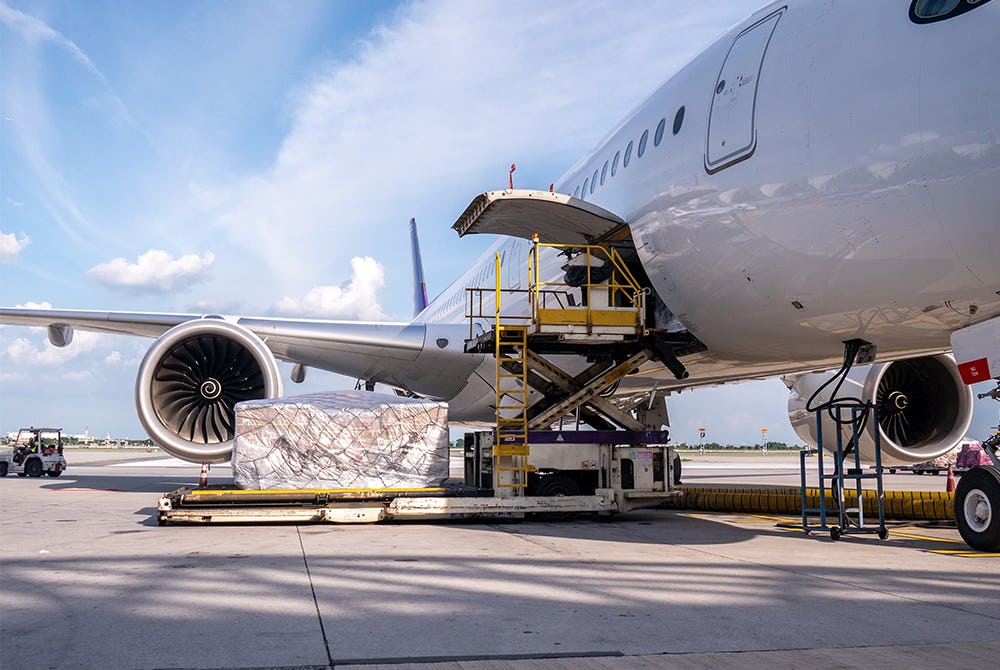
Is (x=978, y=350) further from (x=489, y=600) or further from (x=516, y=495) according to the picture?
(x=516, y=495)

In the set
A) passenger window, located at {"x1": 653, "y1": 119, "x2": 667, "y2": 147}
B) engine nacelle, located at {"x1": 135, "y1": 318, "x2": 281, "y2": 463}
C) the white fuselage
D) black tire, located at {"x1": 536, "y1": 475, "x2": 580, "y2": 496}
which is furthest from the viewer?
engine nacelle, located at {"x1": 135, "y1": 318, "x2": 281, "y2": 463}

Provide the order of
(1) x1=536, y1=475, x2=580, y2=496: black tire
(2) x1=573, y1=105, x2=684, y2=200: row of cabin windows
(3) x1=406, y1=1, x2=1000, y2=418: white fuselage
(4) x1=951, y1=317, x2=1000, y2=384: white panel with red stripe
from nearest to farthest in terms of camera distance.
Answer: (3) x1=406, y1=1, x2=1000, y2=418: white fuselage
(4) x1=951, y1=317, x2=1000, y2=384: white panel with red stripe
(2) x1=573, y1=105, x2=684, y2=200: row of cabin windows
(1) x1=536, y1=475, x2=580, y2=496: black tire

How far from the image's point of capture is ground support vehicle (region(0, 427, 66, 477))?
2183 cm

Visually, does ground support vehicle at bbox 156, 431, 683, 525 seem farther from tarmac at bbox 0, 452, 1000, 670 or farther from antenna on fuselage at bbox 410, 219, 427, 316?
antenna on fuselage at bbox 410, 219, 427, 316

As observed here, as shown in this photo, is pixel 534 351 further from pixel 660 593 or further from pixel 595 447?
pixel 660 593

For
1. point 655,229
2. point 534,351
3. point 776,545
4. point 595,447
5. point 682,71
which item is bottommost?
point 776,545

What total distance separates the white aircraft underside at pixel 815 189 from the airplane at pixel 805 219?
0.05 ft

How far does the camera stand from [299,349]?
44.8 feet

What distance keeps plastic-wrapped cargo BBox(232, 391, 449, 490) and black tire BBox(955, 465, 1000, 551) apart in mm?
5382

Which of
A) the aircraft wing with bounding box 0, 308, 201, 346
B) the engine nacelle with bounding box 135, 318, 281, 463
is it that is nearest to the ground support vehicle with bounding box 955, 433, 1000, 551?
the engine nacelle with bounding box 135, 318, 281, 463

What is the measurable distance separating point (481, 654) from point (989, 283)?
4.11 m

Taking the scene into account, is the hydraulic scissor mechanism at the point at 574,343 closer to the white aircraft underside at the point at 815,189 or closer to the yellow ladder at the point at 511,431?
the yellow ladder at the point at 511,431

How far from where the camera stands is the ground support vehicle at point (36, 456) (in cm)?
2183

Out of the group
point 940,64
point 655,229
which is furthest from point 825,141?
point 655,229
